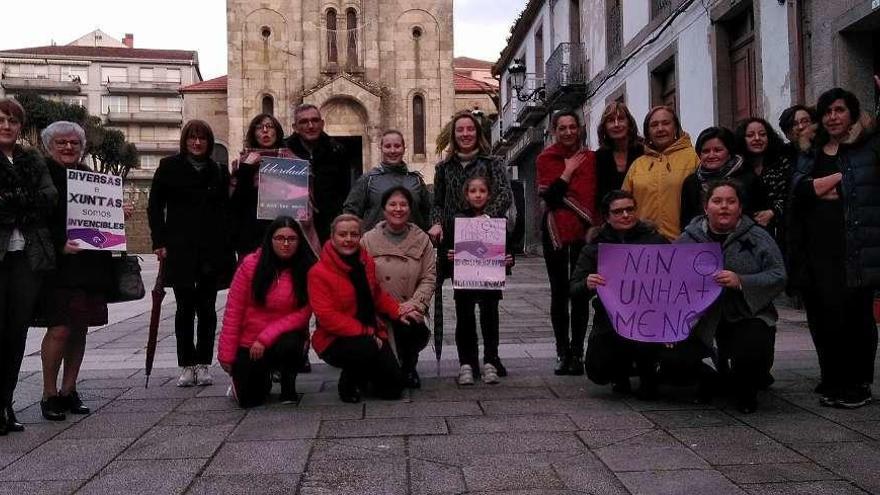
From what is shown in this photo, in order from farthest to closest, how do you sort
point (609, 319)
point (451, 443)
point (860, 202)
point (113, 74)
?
1. point (113, 74)
2. point (609, 319)
3. point (860, 202)
4. point (451, 443)

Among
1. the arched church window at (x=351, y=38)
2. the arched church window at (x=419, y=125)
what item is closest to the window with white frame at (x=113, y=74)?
the arched church window at (x=351, y=38)

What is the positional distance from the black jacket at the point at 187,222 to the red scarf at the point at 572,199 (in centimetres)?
224

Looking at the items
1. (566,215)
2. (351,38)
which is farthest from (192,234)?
(351,38)

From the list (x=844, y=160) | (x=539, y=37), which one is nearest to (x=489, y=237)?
(x=844, y=160)

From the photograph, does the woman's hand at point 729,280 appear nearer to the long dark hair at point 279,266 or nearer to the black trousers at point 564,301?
the black trousers at point 564,301

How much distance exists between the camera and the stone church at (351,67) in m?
35.9

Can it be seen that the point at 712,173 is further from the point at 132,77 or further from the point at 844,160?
the point at 132,77

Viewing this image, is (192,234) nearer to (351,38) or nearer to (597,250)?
(597,250)

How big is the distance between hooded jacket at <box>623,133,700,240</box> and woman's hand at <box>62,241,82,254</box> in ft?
11.1

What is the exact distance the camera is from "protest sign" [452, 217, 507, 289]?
212 inches

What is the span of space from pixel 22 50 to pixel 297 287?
84.1 meters

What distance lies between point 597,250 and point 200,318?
2.73m

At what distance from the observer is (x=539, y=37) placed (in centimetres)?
2369

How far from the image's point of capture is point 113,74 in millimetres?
76875
